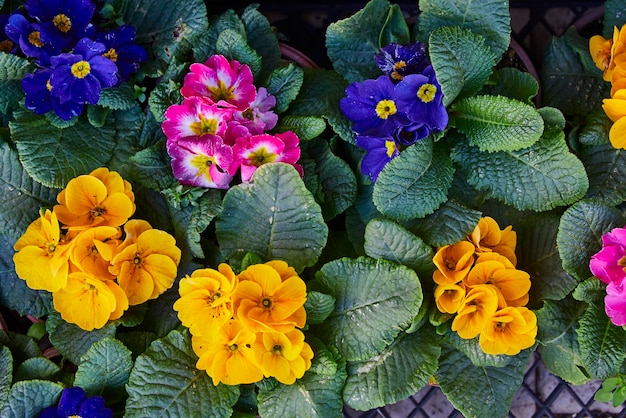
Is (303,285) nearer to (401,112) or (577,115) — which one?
(401,112)

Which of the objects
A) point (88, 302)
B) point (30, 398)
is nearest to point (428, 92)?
point (88, 302)

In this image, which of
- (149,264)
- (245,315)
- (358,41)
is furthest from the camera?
(358,41)

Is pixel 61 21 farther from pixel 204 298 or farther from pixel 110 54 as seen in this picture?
pixel 204 298

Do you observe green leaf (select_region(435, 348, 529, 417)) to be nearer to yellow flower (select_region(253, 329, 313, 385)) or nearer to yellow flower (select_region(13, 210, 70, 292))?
yellow flower (select_region(253, 329, 313, 385))

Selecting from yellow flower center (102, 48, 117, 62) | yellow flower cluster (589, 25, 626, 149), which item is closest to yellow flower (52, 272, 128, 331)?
yellow flower center (102, 48, 117, 62)

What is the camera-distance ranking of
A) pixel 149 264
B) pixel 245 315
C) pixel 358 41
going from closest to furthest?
pixel 245 315, pixel 149 264, pixel 358 41

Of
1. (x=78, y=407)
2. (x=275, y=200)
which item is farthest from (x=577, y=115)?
(x=78, y=407)
